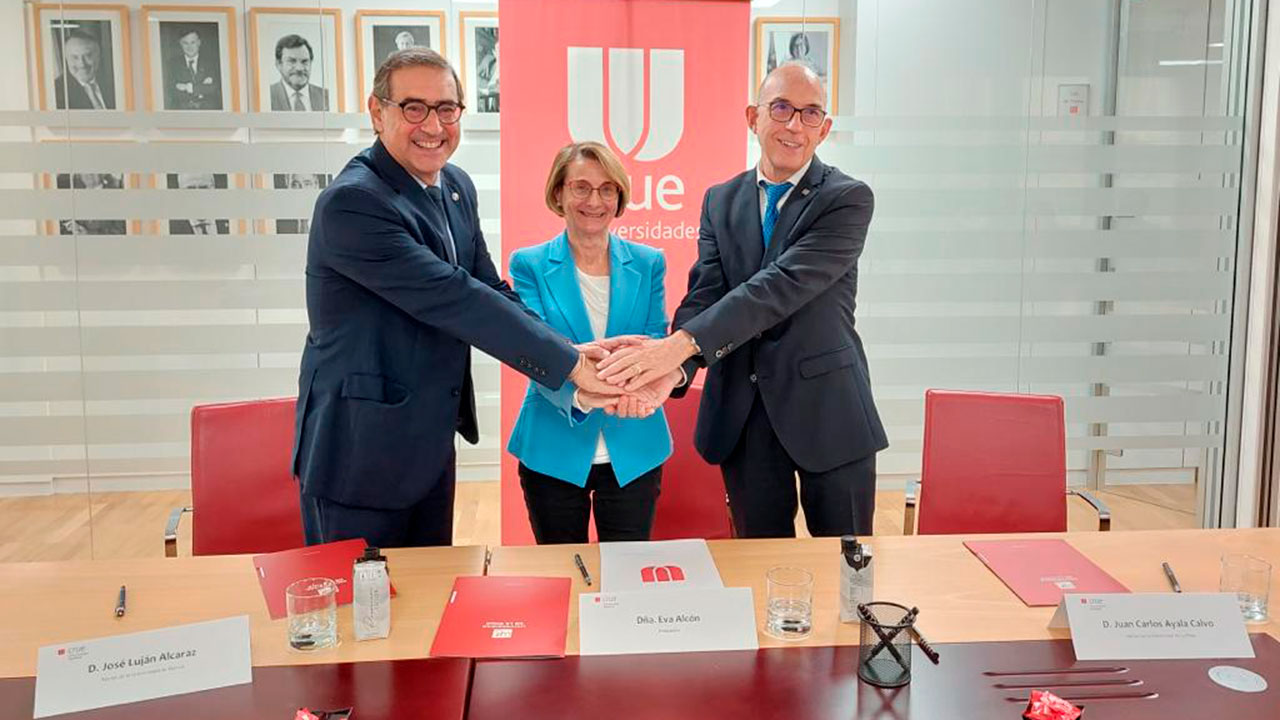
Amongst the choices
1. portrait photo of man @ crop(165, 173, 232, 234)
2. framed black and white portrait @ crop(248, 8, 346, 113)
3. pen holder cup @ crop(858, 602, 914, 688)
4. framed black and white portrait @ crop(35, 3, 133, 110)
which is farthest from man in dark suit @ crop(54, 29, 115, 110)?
pen holder cup @ crop(858, 602, 914, 688)

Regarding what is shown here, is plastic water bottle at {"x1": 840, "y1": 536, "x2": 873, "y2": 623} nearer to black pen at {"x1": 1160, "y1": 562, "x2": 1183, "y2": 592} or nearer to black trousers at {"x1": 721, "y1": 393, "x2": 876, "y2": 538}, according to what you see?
black pen at {"x1": 1160, "y1": 562, "x2": 1183, "y2": 592}

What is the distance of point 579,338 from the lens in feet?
8.50

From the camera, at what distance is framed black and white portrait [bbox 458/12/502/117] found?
4328mm

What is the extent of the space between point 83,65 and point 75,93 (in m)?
0.12

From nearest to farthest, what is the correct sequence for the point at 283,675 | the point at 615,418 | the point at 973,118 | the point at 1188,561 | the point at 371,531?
the point at 283,675, the point at 1188,561, the point at 371,531, the point at 615,418, the point at 973,118

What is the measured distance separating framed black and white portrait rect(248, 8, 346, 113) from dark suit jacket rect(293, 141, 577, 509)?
1.93 meters

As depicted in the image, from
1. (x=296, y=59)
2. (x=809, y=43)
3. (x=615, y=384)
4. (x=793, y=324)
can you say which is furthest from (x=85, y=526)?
(x=809, y=43)

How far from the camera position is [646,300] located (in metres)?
2.64

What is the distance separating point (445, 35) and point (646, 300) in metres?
2.35

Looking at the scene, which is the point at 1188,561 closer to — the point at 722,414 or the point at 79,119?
the point at 722,414

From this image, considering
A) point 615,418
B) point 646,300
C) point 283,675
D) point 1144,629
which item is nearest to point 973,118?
point 646,300

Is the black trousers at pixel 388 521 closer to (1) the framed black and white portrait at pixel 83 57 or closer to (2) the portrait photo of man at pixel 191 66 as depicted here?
(2) the portrait photo of man at pixel 191 66

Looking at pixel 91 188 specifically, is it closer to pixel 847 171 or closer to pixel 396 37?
pixel 396 37

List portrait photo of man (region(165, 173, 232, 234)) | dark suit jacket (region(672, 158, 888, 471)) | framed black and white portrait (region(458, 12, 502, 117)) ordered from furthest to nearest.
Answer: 1. framed black and white portrait (region(458, 12, 502, 117))
2. portrait photo of man (region(165, 173, 232, 234))
3. dark suit jacket (region(672, 158, 888, 471))
